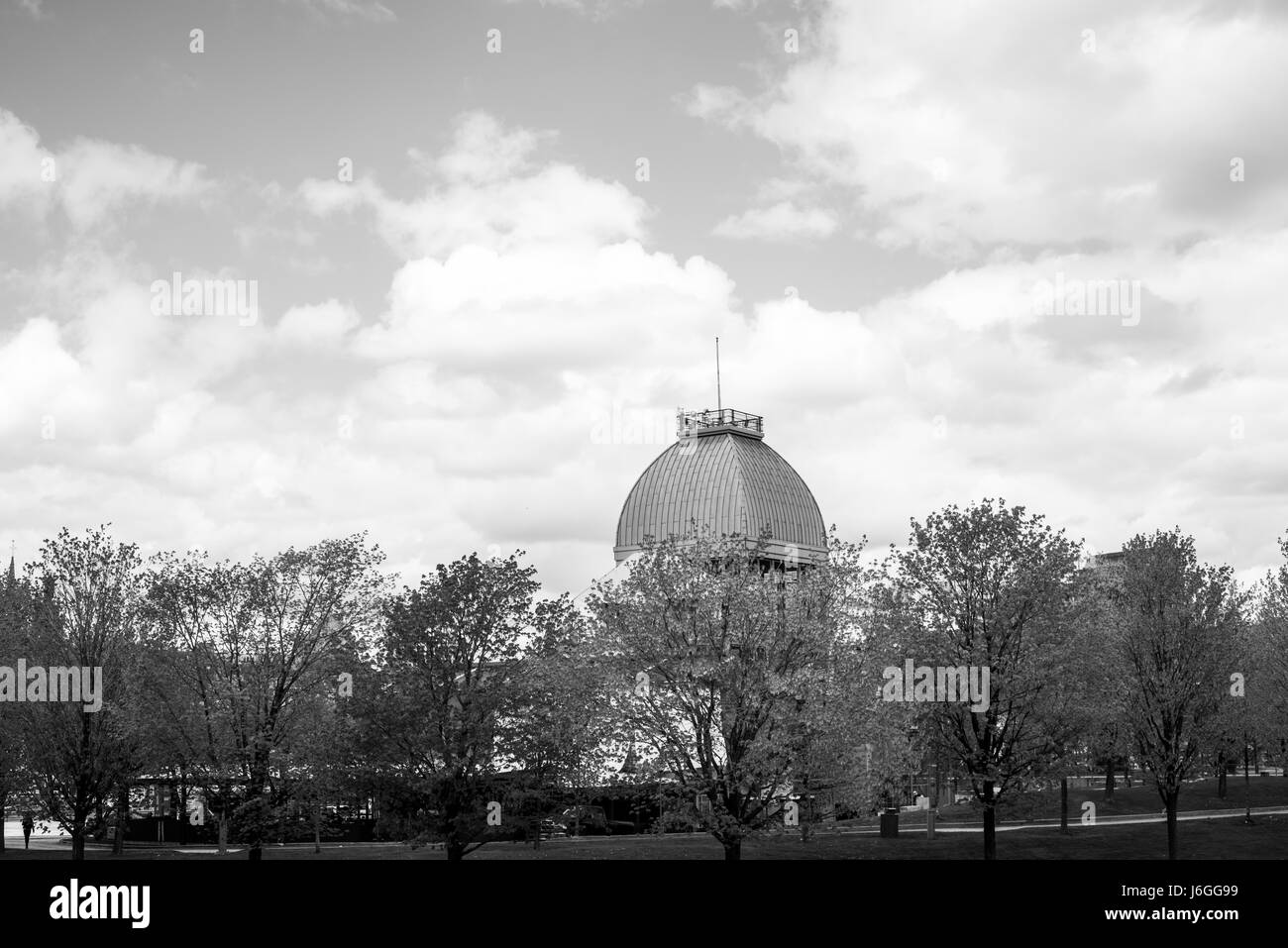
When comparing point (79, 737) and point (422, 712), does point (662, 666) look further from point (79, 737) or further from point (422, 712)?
point (79, 737)

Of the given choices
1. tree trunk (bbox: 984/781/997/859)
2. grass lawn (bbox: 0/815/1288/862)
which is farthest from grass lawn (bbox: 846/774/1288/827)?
tree trunk (bbox: 984/781/997/859)

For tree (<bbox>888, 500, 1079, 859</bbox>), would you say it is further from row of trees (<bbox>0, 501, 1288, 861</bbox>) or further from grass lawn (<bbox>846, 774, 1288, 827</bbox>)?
grass lawn (<bbox>846, 774, 1288, 827</bbox>)

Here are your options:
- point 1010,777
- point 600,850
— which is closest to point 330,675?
point 600,850

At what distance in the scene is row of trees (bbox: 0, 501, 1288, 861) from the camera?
1578 inches

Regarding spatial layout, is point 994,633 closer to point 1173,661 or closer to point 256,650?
point 1173,661

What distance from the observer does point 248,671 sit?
4472 cm

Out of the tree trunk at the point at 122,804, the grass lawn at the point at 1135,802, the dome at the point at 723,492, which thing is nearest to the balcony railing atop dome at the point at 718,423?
the dome at the point at 723,492

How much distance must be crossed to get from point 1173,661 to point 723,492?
36.6 metres

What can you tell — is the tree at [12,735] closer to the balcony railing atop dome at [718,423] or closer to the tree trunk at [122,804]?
the tree trunk at [122,804]

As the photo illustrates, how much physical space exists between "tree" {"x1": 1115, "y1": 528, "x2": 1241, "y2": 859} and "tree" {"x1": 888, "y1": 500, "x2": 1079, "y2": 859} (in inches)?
271

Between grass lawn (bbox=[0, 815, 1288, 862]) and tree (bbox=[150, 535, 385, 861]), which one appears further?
grass lawn (bbox=[0, 815, 1288, 862])

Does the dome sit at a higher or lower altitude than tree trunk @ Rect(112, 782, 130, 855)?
higher

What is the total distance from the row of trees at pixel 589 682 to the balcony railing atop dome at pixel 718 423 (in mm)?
40808

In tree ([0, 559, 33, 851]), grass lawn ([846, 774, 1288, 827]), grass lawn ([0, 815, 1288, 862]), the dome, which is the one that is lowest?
grass lawn ([846, 774, 1288, 827])
